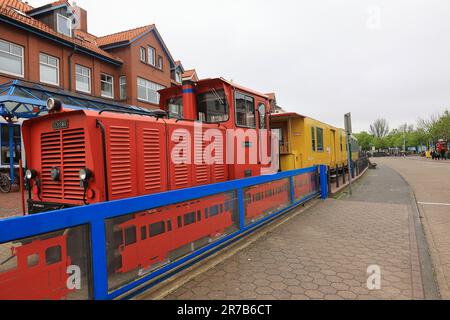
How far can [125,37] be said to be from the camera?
66.5 feet

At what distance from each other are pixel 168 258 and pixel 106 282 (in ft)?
2.98

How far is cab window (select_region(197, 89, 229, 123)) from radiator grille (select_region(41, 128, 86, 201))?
7.74 ft

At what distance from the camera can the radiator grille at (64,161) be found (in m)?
3.40

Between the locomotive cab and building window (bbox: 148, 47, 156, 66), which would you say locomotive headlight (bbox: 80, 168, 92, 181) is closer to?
the locomotive cab

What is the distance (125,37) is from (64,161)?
19.7m

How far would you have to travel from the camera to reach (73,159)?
3.46 m

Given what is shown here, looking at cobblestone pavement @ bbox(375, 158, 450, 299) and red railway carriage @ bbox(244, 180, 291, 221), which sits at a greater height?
red railway carriage @ bbox(244, 180, 291, 221)

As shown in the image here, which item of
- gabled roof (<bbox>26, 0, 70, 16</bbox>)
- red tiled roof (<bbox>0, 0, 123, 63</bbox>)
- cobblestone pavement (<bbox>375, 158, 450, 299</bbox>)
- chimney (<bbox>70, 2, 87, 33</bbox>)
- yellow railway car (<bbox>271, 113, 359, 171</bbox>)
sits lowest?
cobblestone pavement (<bbox>375, 158, 450, 299</bbox>)

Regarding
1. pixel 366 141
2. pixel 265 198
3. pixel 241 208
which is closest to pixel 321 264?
pixel 241 208

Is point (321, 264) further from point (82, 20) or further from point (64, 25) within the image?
point (82, 20)

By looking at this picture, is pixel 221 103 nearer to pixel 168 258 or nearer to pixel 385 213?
pixel 168 258

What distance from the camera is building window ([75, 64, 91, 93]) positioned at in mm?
16766

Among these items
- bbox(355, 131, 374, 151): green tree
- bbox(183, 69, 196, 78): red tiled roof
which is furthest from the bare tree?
bbox(183, 69, 196, 78): red tiled roof

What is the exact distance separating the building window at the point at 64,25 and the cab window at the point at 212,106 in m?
15.7
